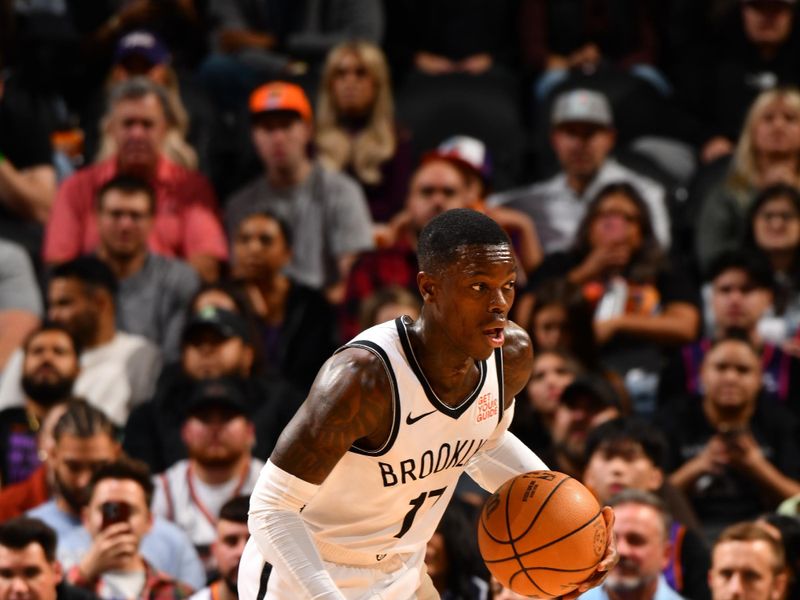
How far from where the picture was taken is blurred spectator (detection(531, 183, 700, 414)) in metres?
8.20

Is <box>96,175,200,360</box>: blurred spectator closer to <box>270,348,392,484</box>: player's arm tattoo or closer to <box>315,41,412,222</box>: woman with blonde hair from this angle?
<box>315,41,412,222</box>: woman with blonde hair

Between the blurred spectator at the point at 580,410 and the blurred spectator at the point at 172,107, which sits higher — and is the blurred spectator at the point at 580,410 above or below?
below

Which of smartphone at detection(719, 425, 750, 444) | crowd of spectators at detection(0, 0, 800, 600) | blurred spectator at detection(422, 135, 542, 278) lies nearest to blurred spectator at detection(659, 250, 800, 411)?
crowd of spectators at detection(0, 0, 800, 600)

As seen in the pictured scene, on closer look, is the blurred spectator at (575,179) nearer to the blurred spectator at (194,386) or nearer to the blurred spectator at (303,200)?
the blurred spectator at (303,200)

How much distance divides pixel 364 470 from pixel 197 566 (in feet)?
9.08

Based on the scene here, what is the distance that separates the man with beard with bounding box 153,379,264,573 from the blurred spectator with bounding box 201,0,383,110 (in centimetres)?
385

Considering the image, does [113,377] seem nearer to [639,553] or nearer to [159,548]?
[159,548]

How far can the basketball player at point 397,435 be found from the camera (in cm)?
401

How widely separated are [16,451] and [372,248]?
7.96ft

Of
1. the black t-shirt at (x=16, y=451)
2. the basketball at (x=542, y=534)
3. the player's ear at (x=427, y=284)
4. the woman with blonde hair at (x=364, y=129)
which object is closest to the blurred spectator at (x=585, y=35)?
the woman with blonde hair at (x=364, y=129)

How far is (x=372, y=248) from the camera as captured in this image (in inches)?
348

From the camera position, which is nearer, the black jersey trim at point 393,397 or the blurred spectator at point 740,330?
the black jersey trim at point 393,397

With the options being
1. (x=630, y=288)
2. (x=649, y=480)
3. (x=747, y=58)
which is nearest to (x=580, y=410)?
(x=649, y=480)

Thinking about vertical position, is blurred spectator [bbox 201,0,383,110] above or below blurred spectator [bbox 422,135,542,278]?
above
